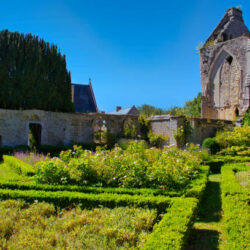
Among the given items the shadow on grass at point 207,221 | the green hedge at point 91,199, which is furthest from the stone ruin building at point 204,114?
the green hedge at point 91,199

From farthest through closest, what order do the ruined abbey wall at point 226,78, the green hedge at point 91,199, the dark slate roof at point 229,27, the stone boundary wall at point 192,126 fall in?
1. the dark slate roof at point 229,27
2. the ruined abbey wall at point 226,78
3. the stone boundary wall at point 192,126
4. the green hedge at point 91,199

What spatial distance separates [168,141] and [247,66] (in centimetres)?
1098

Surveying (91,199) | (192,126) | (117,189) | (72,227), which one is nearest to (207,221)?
(117,189)

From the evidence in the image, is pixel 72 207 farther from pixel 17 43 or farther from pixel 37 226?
pixel 17 43

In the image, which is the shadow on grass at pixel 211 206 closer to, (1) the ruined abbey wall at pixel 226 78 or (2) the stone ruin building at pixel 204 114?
(2) the stone ruin building at pixel 204 114

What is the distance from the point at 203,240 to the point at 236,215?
27.5 inches

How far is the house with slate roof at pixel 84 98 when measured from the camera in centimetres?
3052

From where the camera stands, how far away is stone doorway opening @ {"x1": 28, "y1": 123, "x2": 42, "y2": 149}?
718 inches

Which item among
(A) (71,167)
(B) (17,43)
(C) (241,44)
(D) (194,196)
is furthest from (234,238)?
(C) (241,44)

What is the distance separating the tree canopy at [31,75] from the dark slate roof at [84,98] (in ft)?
31.0

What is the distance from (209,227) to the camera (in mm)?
4898

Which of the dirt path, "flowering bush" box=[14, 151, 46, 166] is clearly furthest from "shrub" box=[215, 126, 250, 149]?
"flowering bush" box=[14, 151, 46, 166]

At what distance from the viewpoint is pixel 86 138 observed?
1873cm

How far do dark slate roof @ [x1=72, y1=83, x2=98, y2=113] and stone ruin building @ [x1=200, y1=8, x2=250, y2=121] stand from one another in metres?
12.7
